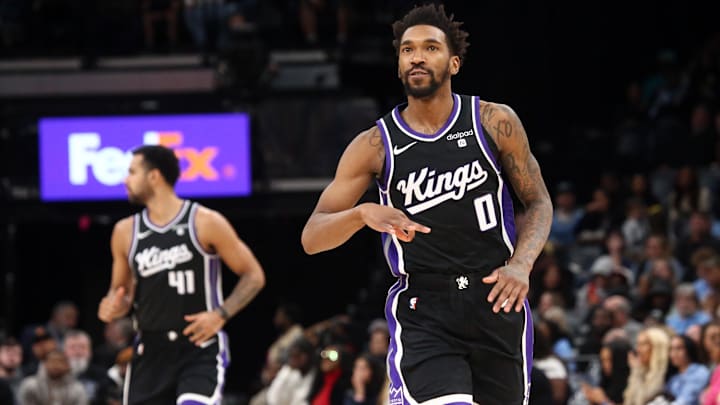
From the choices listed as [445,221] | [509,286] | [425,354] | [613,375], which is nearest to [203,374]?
[425,354]

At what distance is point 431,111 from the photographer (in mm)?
6484

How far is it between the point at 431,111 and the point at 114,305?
286cm

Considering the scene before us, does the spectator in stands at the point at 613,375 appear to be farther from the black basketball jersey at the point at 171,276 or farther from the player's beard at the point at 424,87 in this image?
the player's beard at the point at 424,87

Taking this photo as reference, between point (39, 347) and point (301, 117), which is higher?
point (301, 117)

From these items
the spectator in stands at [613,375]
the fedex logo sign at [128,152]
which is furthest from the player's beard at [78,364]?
the spectator in stands at [613,375]

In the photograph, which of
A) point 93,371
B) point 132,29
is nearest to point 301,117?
point 132,29

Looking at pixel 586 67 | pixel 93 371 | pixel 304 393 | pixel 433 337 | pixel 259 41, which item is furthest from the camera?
pixel 586 67

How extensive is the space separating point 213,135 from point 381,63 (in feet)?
8.97

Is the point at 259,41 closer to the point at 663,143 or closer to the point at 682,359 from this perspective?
the point at 663,143

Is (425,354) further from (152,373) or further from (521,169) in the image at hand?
(152,373)

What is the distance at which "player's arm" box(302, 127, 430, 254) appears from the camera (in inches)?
243

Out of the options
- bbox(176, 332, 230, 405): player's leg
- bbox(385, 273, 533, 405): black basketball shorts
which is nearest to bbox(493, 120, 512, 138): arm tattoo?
bbox(385, 273, 533, 405): black basketball shorts

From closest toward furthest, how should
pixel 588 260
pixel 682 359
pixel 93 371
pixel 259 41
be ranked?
1. pixel 682 359
2. pixel 93 371
3. pixel 588 260
4. pixel 259 41

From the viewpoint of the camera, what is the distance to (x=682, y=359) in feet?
37.5
